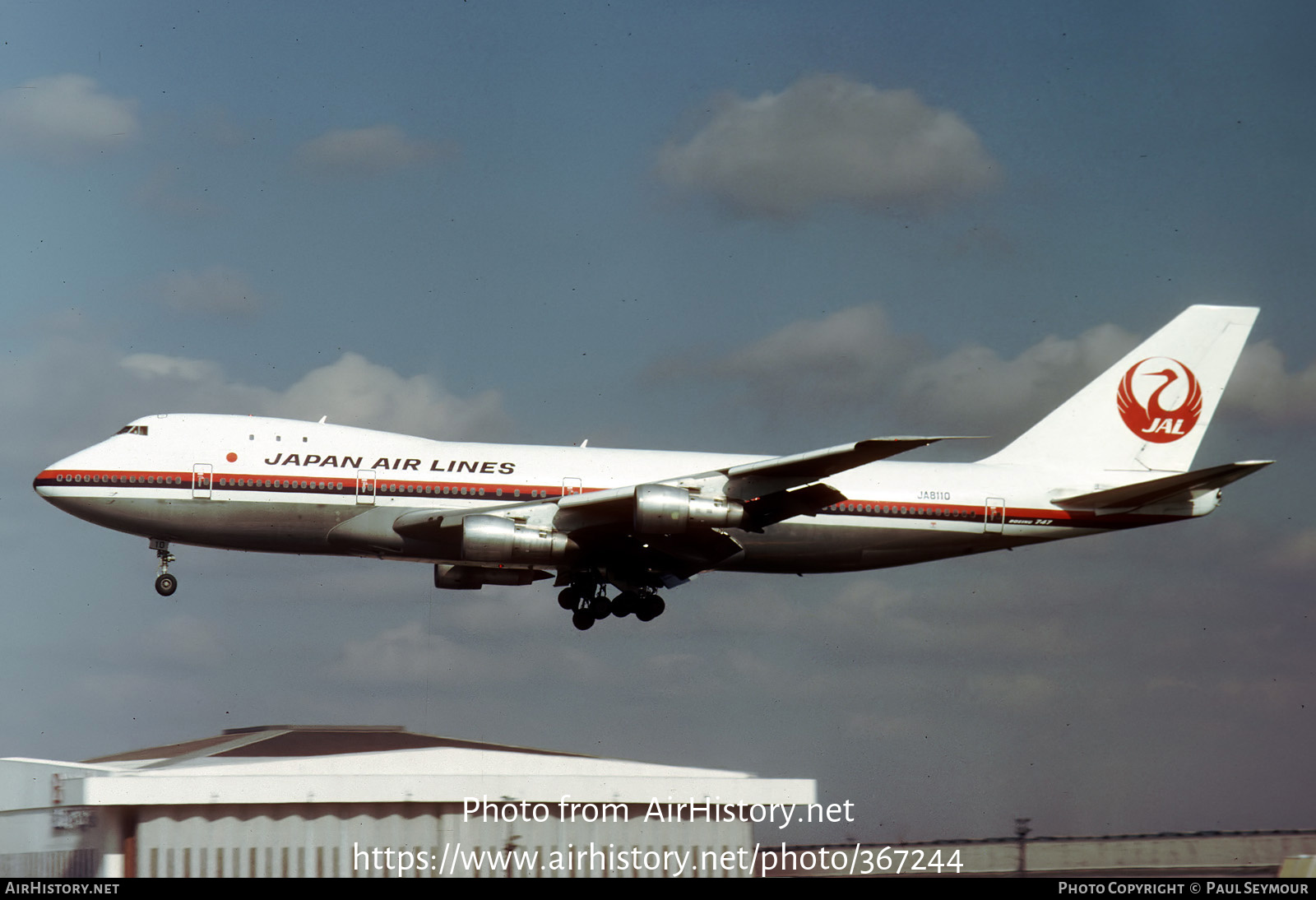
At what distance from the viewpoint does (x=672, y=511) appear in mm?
38844

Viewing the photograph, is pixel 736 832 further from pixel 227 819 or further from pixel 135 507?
pixel 135 507

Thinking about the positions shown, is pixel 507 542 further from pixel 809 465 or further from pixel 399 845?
pixel 399 845

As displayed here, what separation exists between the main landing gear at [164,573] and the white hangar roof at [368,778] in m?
5.35

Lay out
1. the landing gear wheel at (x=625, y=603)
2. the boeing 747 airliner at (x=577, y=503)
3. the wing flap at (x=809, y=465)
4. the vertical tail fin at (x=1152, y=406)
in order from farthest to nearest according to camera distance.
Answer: the vertical tail fin at (x=1152, y=406) → the landing gear wheel at (x=625, y=603) → the boeing 747 airliner at (x=577, y=503) → the wing flap at (x=809, y=465)

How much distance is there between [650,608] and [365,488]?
10.1m

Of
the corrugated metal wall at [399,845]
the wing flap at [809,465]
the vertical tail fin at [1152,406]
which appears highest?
the vertical tail fin at [1152,406]

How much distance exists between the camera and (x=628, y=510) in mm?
40062

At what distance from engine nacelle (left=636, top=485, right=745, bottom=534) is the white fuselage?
11.0 feet

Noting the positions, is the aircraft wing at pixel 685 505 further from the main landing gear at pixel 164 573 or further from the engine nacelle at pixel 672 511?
the main landing gear at pixel 164 573

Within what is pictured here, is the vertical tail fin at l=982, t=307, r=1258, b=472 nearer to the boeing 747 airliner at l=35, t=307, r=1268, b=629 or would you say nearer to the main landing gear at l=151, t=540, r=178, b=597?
the boeing 747 airliner at l=35, t=307, r=1268, b=629

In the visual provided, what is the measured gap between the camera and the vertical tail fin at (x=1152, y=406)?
46.9 meters

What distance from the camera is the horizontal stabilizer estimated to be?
4078 cm

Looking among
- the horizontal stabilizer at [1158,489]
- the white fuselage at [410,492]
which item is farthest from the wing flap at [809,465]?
the horizontal stabilizer at [1158,489]
